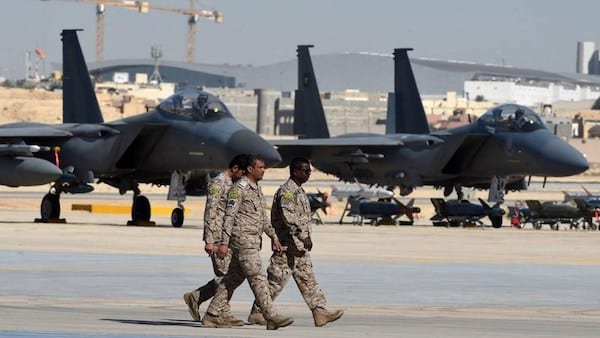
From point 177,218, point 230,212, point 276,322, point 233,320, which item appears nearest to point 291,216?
point 230,212

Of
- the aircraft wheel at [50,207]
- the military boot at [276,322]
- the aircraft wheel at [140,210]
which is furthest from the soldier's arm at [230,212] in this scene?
the aircraft wheel at [50,207]

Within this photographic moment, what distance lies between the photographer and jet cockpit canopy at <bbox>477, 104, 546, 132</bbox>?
4050 centimetres

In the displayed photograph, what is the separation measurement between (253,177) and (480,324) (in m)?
2.68

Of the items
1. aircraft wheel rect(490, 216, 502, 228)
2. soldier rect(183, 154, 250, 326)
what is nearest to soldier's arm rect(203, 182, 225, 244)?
soldier rect(183, 154, 250, 326)

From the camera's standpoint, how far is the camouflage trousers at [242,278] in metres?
14.2

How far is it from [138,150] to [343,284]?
16.6 meters

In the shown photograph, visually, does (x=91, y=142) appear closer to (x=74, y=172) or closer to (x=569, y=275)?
(x=74, y=172)

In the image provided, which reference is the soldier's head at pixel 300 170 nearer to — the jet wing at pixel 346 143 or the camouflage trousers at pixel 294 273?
the camouflage trousers at pixel 294 273

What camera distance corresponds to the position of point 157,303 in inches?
671

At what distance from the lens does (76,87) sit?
40.2 metres

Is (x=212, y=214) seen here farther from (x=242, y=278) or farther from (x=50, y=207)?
(x=50, y=207)

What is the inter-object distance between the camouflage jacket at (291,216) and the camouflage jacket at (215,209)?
0.55m

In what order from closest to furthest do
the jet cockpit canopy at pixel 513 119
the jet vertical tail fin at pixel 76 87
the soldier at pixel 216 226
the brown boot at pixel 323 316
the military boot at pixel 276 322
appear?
the military boot at pixel 276 322 < the soldier at pixel 216 226 < the brown boot at pixel 323 316 < the jet vertical tail fin at pixel 76 87 < the jet cockpit canopy at pixel 513 119

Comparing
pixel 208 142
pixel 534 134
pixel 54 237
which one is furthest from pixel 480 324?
pixel 534 134
